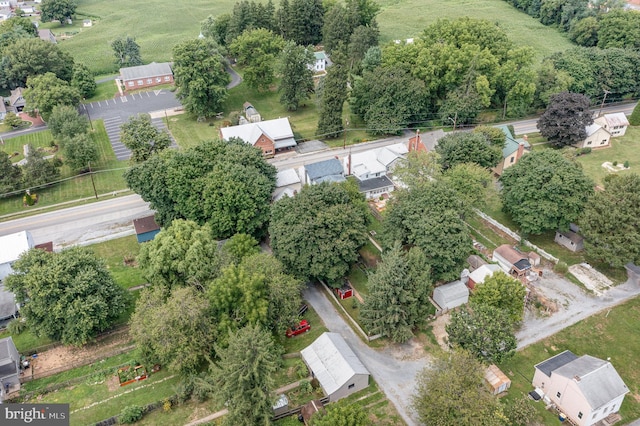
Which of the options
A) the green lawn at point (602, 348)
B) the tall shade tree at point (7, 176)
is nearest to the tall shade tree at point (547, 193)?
the green lawn at point (602, 348)

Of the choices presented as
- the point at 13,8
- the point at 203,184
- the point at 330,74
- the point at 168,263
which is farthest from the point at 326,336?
the point at 13,8

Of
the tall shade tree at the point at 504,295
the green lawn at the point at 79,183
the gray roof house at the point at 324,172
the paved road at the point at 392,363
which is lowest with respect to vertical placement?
the green lawn at the point at 79,183

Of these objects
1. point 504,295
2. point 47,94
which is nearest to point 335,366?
point 504,295

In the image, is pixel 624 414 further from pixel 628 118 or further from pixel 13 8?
pixel 13 8

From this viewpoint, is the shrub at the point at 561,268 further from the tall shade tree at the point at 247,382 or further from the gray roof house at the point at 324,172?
the tall shade tree at the point at 247,382

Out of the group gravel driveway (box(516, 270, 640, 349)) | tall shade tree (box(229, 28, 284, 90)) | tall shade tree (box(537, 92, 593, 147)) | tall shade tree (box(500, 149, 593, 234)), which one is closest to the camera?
gravel driveway (box(516, 270, 640, 349))

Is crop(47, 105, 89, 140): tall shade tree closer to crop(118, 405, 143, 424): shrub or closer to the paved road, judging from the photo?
crop(118, 405, 143, 424): shrub

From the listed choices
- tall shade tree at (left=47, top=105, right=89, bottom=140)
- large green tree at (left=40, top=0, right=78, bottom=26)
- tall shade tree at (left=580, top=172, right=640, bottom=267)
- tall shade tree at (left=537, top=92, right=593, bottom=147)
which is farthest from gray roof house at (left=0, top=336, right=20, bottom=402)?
large green tree at (left=40, top=0, right=78, bottom=26)
